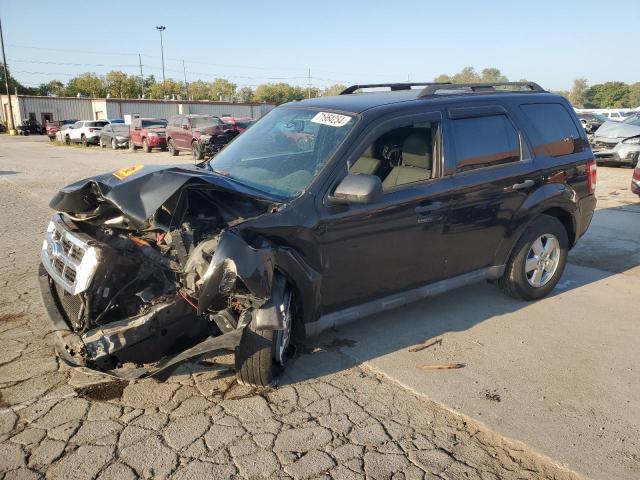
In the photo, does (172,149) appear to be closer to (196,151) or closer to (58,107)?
(196,151)

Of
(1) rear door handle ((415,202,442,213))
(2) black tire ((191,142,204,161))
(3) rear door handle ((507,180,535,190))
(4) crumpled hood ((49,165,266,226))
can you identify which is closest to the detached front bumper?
(4) crumpled hood ((49,165,266,226))

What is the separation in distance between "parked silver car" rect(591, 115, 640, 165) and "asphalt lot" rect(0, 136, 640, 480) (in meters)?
12.1

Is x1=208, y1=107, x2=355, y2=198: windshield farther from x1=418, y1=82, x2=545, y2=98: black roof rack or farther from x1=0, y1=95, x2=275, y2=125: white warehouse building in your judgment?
x1=0, y1=95, x2=275, y2=125: white warehouse building

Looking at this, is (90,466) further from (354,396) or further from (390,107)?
(390,107)

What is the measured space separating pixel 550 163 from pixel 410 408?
9.57 feet

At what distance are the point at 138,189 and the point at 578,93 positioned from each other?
133 m

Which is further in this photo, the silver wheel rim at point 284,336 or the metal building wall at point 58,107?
the metal building wall at point 58,107

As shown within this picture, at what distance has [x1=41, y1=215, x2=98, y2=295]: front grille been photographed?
3166 millimetres

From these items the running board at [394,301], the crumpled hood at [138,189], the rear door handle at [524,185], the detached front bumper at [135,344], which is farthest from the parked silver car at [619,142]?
the detached front bumper at [135,344]

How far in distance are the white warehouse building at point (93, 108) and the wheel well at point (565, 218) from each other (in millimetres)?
47264

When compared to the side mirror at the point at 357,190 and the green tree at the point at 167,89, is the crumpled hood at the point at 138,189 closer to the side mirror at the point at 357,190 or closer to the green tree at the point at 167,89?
the side mirror at the point at 357,190

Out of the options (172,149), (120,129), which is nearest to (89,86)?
(120,129)

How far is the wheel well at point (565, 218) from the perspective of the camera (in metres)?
5.13

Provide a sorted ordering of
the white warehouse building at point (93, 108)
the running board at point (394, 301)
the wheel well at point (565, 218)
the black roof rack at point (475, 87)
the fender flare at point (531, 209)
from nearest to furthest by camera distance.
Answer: the running board at point (394, 301)
the black roof rack at point (475, 87)
the fender flare at point (531, 209)
the wheel well at point (565, 218)
the white warehouse building at point (93, 108)
